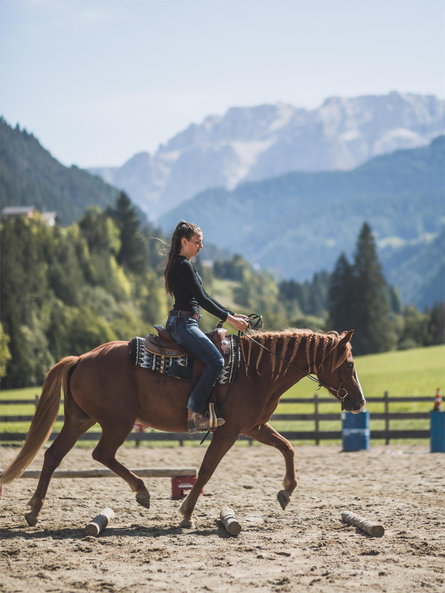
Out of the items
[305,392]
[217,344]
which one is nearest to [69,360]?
[217,344]

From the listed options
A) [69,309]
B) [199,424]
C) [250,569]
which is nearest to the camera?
[250,569]

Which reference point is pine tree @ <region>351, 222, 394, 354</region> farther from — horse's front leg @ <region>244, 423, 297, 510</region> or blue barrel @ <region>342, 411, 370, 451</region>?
horse's front leg @ <region>244, 423, 297, 510</region>

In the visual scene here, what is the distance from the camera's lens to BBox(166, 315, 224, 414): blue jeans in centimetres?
836

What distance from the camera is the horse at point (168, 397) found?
8.55 m

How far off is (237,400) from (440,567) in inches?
113

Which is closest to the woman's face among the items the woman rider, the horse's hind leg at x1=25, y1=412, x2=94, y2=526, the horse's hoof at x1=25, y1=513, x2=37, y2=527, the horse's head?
the woman rider

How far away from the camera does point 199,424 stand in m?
8.35

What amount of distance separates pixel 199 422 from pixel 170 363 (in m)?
0.75

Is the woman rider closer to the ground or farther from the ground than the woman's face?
closer to the ground

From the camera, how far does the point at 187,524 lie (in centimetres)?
848

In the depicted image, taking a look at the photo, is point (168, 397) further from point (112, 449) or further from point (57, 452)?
point (57, 452)

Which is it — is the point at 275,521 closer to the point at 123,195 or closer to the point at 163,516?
the point at 163,516

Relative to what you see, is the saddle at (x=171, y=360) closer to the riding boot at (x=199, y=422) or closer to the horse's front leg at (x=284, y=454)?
the riding boot at (x=199, y=422)

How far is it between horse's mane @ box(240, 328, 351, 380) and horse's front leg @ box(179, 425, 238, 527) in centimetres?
89
